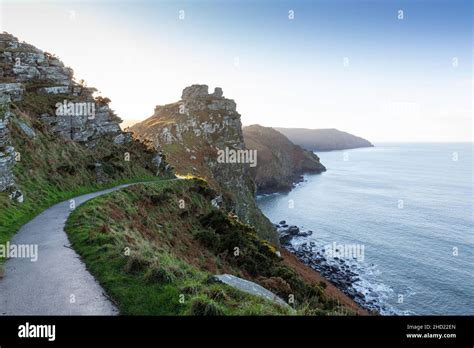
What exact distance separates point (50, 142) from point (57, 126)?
14.1 ft

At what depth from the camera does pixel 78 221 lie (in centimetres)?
2084

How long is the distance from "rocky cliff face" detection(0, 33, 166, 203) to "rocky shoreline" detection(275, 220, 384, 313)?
37529mm

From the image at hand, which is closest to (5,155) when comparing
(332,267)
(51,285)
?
(51,285)

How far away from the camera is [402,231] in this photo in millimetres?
81000

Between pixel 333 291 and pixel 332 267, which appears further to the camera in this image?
pixel 332 267

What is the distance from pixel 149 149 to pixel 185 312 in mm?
44752

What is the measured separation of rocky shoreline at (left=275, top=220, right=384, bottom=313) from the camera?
53241 mm

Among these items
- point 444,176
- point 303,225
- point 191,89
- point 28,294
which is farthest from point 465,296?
point 444,176

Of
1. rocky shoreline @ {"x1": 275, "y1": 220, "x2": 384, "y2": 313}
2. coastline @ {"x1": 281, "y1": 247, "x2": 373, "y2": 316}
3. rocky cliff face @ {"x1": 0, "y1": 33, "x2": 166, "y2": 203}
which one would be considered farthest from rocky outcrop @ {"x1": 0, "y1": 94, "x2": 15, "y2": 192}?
rocky shoreline @ {"x1": 275, "y1": 220, "x2": 384, "y2": 313}
